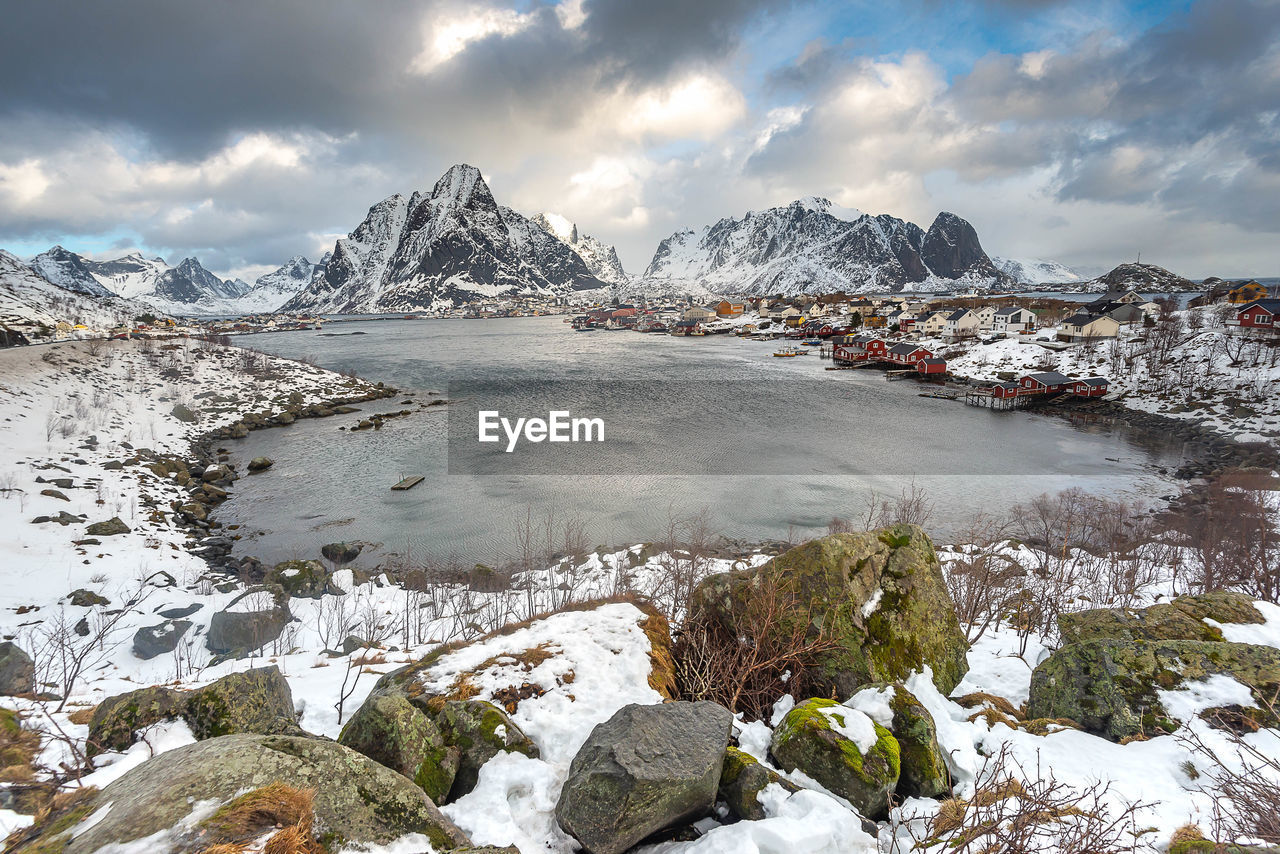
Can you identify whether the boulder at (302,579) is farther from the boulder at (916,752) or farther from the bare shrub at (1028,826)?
the bare shrub at (1028,826)

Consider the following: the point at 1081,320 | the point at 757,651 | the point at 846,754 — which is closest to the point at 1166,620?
the point at 757,651

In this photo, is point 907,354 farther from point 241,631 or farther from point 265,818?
point 265,818

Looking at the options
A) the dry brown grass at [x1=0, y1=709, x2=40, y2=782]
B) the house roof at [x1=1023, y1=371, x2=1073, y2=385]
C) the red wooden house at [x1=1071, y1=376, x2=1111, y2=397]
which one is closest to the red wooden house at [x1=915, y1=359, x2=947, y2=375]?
the house roof at [x1=1023, y1=371, x2=1073, y2=385]

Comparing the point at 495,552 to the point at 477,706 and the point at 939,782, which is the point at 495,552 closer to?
the point at 477,706

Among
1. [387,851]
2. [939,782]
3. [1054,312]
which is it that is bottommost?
[939,782]

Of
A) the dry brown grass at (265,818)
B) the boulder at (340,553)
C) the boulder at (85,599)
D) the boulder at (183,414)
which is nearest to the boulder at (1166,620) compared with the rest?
the dry brown grass at (265,818)

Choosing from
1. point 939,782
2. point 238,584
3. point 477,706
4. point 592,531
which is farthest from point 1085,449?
point 238,584
